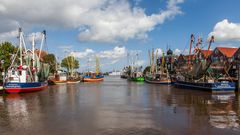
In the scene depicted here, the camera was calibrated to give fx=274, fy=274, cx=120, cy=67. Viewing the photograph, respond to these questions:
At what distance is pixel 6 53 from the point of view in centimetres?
8138

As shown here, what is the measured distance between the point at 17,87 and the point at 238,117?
4310 centimetres

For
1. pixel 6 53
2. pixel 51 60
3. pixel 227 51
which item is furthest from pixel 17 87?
pixel 227 51

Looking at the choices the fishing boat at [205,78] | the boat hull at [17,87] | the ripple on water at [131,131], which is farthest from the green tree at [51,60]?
the ripple on water at [131,131]

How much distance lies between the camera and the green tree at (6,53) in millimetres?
78006

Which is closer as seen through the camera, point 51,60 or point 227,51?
point 227,51

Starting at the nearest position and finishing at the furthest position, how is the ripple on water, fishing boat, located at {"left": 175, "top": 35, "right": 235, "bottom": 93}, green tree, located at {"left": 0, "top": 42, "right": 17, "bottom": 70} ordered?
the ripple on water, fishing boat, located at {"left": 175, "top": 35, "right": 235, "bottom": 93}, green tree, located at {"left": 0, "top": 42, "right": 17, "bottom": 70}

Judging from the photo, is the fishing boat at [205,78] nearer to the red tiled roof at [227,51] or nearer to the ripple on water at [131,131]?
the red tiled roof at [227,51]

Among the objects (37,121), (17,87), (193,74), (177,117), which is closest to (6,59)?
(17,87)

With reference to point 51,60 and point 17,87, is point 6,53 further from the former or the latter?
point 51,60

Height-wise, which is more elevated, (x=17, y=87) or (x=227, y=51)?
(x=227, y=51)

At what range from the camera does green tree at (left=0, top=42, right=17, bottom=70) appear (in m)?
78.0

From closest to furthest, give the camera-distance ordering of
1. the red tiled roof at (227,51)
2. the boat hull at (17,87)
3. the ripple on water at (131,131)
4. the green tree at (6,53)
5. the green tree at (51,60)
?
1. the ripple on water at (131,131)
2. the boat hull at (17,87)
3. the green tree at (6,53)
4. the red tiled roof at (227,51)
5. the green tree at (51,60)

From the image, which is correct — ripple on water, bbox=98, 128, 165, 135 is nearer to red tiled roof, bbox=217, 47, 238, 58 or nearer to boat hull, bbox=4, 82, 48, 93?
boat hull, bbox=4, 82, 48, 93

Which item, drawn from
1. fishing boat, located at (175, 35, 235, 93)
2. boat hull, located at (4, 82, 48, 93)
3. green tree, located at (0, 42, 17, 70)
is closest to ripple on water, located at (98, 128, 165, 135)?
boat hull, located at (4, 82, 48, 93)
